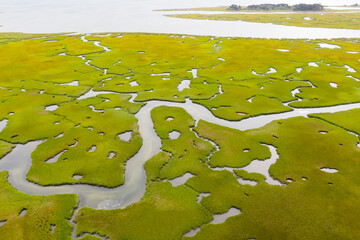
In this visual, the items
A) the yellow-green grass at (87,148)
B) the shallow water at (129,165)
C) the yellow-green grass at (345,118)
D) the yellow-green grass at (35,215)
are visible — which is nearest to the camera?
→ the yellow-green grass at (35,215)

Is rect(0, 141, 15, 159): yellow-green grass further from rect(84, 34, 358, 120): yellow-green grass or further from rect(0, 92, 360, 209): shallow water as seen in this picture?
rect(84, 34, 358, 120): yellow-green grass

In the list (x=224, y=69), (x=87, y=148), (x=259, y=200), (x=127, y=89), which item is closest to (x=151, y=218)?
(x=259, y=200)

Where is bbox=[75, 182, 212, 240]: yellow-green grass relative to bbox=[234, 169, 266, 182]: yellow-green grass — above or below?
above

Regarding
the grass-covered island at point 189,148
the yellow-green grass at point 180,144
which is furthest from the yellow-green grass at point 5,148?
the yellow-green grass at point 180,144

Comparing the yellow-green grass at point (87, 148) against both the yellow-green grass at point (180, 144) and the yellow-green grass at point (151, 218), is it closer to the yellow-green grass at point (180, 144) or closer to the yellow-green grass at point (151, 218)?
the yellow-green grass at point (180, 144)

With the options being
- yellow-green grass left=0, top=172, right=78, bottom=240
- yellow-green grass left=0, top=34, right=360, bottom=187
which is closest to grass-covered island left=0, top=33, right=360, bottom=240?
yellow-green grass left=0, top=172, right=78, bottom=240

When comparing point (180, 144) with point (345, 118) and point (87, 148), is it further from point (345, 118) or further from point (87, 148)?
point (345, 118)
